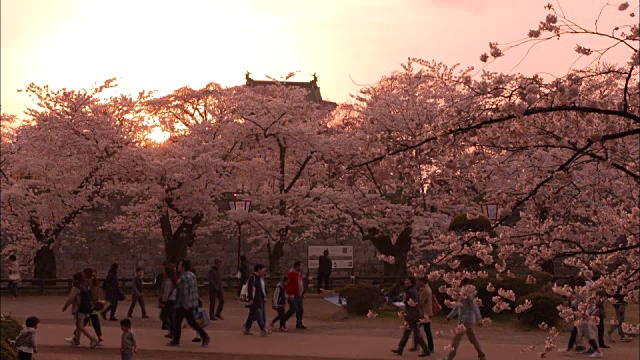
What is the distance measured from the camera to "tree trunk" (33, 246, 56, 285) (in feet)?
120

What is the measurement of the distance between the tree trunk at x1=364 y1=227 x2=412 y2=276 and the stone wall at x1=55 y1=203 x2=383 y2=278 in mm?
2937

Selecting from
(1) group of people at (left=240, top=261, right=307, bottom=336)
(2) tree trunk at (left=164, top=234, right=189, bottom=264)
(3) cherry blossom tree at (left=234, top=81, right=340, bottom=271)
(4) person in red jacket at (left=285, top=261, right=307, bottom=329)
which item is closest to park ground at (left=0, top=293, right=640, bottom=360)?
(1) group of people at (left=240, top=261, right=307, bottom=336)

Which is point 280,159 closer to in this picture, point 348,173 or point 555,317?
point 555,317

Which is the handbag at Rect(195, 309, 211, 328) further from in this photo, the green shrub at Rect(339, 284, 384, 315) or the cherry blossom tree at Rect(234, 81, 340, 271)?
the cherry blossom tree at Rect(234, 81, 340, 271)

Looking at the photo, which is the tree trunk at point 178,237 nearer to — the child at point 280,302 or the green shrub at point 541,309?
the child at point 280,302

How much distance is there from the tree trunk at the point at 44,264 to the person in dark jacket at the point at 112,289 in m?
13.0

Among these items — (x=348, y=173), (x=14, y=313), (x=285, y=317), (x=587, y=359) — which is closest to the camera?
(x=348, y=173)

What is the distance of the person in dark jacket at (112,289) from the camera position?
77.5 feet

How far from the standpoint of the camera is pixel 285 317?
2231 centimetres

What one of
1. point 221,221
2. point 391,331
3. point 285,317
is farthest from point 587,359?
point 221,221

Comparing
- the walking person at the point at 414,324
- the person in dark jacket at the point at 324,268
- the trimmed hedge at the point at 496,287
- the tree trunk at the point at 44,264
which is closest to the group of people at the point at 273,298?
the walking person at the point at 414,324

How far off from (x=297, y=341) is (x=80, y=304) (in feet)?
14.8

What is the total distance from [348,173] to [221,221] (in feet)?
94.0

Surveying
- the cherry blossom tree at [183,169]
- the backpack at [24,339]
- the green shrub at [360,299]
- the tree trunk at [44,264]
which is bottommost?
the backpack at [24,339]
